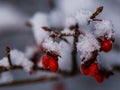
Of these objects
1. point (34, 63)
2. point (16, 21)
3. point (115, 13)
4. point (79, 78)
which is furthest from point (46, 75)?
point (16, 21)

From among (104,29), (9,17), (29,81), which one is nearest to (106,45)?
(104,29)

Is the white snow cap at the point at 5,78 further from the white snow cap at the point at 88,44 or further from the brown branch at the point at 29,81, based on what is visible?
the white snow cap at the point at 88,44

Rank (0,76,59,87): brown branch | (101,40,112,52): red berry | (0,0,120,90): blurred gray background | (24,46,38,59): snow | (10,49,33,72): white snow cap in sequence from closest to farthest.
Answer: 1. (101,40,112,52): red berry
2. (10,49,33,72): white snow cap
3. (0,76,59,87): brown branch
4. (24,46,38,59): snow
5. (0,0,120,90): blurred gray background

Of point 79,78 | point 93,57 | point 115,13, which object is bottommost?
point 79,78

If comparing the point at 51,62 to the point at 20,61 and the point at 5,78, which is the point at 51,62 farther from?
the point at 5,78

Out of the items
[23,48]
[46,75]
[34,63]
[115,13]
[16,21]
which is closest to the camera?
[34,63]

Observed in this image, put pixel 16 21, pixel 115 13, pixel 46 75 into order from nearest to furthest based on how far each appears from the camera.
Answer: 1. pixel 46 75
2. pixel 115 13
3. pixel 16 21

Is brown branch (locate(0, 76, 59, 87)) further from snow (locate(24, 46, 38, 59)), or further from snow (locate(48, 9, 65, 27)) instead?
snow (locate(48, 9, 65, 27))

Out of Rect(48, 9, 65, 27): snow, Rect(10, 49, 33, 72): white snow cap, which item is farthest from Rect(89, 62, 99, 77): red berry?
Rect(48, 9, 65, 27): snow

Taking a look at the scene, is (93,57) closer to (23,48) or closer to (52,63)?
(52,63)
